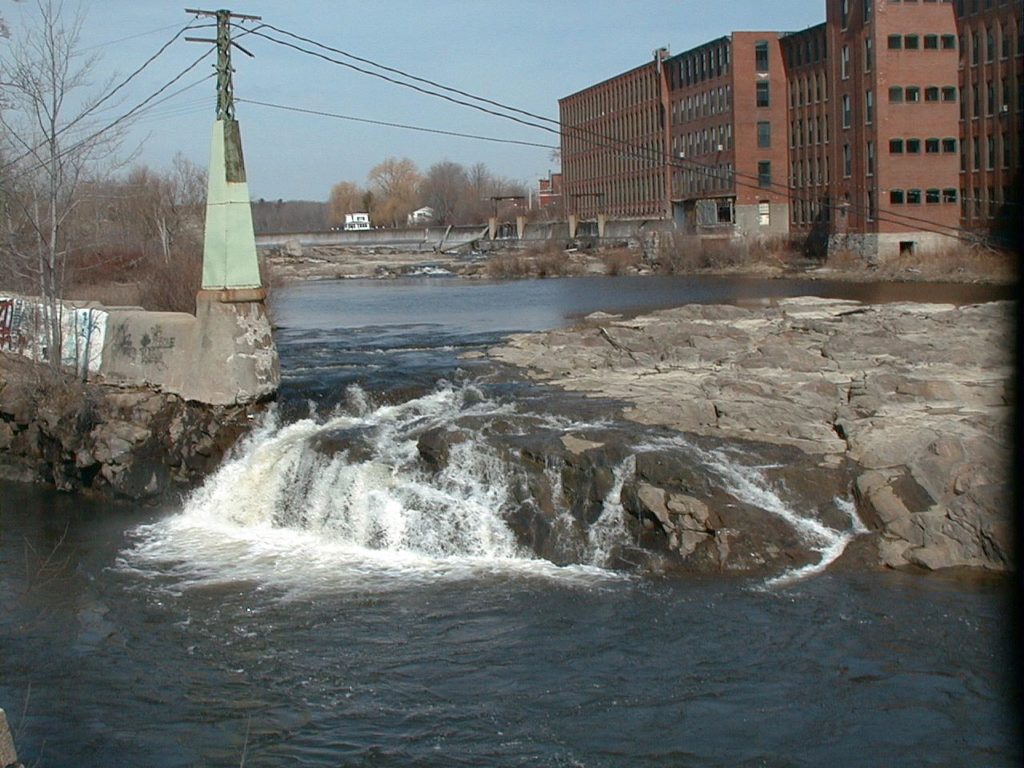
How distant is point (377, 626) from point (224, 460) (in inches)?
300

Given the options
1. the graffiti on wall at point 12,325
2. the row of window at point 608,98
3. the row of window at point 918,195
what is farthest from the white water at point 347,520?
the row of window at point 608,98

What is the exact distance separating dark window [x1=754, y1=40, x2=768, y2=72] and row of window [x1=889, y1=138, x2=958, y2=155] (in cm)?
1708

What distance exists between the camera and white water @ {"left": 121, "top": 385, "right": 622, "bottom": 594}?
49.6 feet

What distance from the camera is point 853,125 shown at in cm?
6366

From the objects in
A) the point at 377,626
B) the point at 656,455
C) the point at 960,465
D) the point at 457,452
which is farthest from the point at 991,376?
the point at 377,626

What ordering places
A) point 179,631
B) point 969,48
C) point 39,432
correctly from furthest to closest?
1. point 969,48
2. point 39,432
3. point 179,631

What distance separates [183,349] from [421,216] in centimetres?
13228

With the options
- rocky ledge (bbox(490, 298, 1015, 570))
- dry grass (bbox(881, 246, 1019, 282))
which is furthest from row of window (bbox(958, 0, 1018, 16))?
rocky ledge (bbox(490, 298, 1015, 570))

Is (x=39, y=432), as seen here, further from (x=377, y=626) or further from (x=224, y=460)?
(x=377, y=626)

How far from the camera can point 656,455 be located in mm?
15992

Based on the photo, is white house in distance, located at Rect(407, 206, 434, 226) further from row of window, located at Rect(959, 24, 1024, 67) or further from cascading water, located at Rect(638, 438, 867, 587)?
cascading water, located at Rect(638, 438, 867, 587)

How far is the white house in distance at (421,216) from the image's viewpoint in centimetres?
14738

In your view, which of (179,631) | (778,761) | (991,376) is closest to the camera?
(778,761)

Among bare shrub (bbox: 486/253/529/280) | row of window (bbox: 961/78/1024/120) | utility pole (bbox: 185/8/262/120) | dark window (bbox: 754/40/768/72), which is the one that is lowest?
bare shrub (bbox: 486/253/529/280)
